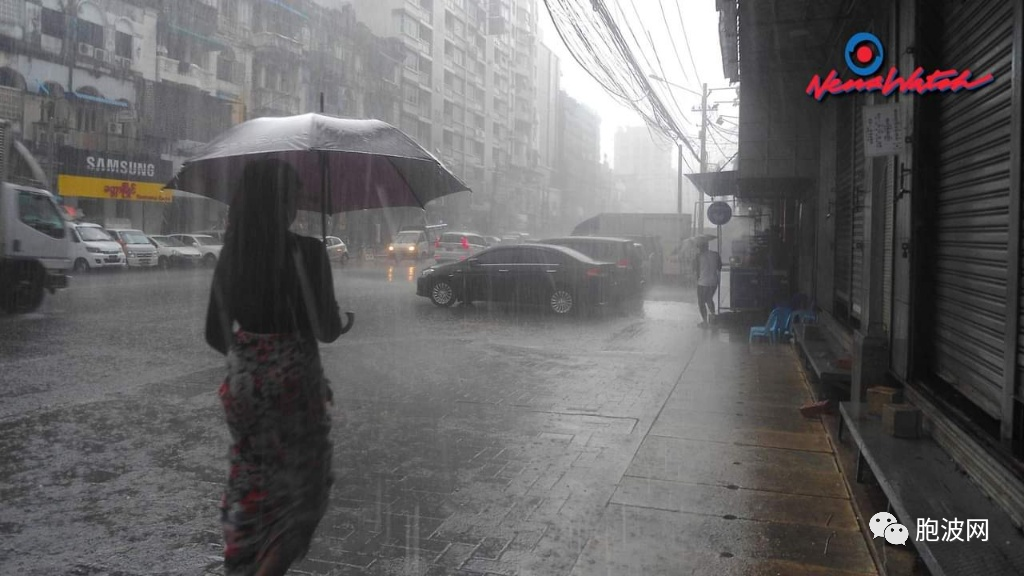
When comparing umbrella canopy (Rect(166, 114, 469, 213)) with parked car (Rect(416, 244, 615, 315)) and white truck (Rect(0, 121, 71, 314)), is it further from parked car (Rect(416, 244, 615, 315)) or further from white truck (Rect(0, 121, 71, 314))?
white truck (Rect(0, 121, 71, 314))

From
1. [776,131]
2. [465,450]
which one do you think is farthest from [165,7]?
[465,450]

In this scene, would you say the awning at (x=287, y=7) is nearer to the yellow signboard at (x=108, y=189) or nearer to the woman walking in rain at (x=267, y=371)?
the yellow signboard at (x=108, y=189)

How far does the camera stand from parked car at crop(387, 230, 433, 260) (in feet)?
123

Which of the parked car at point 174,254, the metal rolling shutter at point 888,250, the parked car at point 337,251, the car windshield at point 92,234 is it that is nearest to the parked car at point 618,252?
the metal rolling shutter at point 888,250

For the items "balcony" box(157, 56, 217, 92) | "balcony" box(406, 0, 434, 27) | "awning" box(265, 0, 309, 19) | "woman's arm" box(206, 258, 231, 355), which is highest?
"balcony" box(406, 0, 434, 27)

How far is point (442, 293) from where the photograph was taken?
55.4 ft

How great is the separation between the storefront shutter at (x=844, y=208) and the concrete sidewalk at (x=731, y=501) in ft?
6.55

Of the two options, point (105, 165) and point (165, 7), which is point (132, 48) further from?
point (105, 165)

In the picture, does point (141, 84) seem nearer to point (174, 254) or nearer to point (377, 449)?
point (174, 254)

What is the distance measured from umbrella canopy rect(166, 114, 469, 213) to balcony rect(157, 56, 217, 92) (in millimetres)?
35593

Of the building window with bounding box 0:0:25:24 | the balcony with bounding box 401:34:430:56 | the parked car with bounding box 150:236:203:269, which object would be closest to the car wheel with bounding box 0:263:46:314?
the parked car with bounding box 150:236:203:269

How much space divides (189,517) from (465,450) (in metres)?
2.06

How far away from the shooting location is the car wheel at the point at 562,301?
51.5ft

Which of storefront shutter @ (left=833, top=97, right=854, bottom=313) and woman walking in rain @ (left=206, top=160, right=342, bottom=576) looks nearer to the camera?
woman walking in rain @ (left=206, top=160, right=342, bottom=576)
